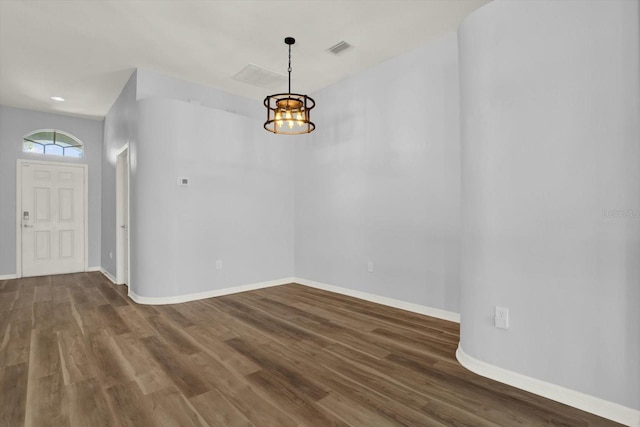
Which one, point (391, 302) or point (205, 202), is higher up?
point (205, 202)

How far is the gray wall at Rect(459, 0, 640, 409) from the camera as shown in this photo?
6.34 feet

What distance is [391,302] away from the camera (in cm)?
424

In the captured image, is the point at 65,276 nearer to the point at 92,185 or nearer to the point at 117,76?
the point at 92,185

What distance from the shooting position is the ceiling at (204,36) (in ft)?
10.6

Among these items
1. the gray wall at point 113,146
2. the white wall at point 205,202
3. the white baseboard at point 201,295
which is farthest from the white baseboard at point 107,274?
the white wall at point 205,202

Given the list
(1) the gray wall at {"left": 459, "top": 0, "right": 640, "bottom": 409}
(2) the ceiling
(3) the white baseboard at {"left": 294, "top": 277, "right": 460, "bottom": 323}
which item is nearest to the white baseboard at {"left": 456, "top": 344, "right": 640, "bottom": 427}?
(1) the gray wall at {"left": 459, "top": 0, "right": 640, "bottom": 409}

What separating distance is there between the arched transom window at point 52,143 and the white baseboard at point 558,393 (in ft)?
26.9

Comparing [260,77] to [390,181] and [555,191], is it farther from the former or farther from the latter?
[555,191]

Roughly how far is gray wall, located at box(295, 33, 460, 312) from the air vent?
26.0 inches

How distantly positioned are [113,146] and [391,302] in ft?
18.5

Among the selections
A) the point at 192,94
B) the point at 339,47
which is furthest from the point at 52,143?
the point at 339,47

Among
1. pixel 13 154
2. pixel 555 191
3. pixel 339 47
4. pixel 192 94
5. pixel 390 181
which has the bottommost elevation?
pixel 555 191

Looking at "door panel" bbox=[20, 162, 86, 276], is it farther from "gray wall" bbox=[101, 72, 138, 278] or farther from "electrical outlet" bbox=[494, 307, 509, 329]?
"electrical outlet" bbox=[494, 307, 509, 329]

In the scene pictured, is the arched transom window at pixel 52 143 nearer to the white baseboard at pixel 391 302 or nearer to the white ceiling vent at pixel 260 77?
the white ceiling vent at pixel 260 77
